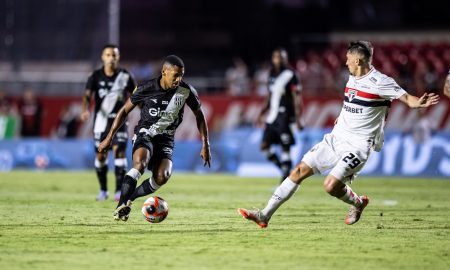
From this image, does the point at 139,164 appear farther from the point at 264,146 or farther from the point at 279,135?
the point at 264,146

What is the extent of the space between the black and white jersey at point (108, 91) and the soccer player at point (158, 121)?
3.62m

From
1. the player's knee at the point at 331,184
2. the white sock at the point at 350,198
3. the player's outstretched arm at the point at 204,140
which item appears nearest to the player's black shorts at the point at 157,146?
the player's outstretched arm at the point at 204,140

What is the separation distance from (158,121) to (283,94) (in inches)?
293

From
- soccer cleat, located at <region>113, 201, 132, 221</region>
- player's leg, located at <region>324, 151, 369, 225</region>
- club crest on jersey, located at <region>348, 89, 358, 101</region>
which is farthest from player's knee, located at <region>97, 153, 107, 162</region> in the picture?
club crest on jersey, located at <region>348, 89, 358, 101</region>

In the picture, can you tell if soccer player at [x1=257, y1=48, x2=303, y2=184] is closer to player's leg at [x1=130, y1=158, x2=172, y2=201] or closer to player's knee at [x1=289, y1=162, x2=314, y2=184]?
player's leg at [x1=130, y1=158, x2=172, y2=201]

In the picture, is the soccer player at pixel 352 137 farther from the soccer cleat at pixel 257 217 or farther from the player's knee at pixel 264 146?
the player's knee at pixel 264 146

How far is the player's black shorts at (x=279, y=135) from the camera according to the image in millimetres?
18875

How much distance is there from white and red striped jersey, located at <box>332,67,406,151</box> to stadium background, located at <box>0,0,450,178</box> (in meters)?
13.2

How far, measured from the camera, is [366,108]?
10.8 meters

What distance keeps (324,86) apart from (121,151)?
14585 mm

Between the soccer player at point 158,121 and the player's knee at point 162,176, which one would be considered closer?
the soccer player at point 158,121

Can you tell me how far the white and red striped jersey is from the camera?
1070 centimetres

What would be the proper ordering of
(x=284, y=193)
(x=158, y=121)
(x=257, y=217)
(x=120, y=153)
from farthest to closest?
1. (x=120, y=153)
2. (x=158, y=121)
3. (x=257, y=217)
4. (x=284, y=193)

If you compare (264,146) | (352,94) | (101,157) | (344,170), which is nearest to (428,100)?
(352,94)
